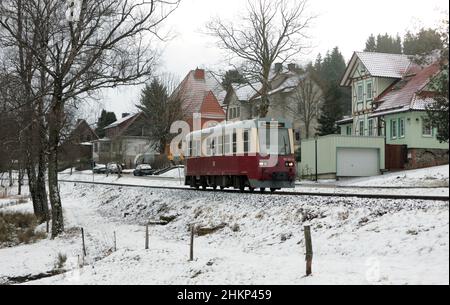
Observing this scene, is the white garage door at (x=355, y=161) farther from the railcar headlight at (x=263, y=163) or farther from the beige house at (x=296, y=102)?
the beige house at (x=296, y=102)

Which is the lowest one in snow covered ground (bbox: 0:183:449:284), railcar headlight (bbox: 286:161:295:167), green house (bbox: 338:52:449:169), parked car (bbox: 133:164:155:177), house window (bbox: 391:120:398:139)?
snow covered ground (bbox: 0:183:449:284)

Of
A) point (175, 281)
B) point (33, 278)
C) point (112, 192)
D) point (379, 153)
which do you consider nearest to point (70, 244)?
point (33, 278)

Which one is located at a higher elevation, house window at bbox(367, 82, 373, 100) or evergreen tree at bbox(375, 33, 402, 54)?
evergreen tree at bbox(375, 33, 402, 54)

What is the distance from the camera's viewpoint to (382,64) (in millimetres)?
47000

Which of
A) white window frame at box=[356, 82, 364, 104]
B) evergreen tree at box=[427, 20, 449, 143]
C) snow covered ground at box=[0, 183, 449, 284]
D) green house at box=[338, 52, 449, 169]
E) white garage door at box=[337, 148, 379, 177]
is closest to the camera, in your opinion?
evergreen tree at box=[427, 20, 449, 143]

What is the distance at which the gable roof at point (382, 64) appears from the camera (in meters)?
45.9

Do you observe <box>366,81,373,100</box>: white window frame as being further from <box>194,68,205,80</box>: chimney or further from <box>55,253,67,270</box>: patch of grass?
<box>55,253,67,270</box>: patch of grass

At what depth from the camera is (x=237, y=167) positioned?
2291 cm

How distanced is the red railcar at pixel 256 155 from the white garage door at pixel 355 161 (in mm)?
15207

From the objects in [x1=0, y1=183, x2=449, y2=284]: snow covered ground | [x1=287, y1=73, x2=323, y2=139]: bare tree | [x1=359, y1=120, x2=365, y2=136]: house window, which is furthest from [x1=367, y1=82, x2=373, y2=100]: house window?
[x1=0, y1=183, x2=449, y2=284]: snow covered ground

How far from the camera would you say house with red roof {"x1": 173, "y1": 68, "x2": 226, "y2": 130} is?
67.7 m

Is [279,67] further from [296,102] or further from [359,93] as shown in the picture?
[296,102]

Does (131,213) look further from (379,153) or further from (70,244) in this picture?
(379,153)

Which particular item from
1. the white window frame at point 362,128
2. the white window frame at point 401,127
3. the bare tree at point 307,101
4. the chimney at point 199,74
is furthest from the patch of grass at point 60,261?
the chimney at point 199,74
